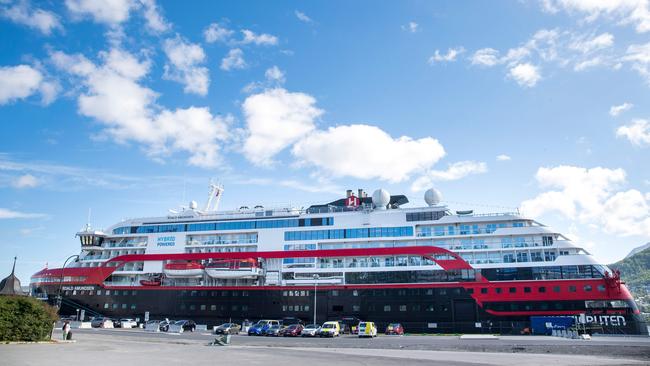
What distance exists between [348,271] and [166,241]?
Answer: 83.8ft

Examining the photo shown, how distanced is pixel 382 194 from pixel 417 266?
33.5ft

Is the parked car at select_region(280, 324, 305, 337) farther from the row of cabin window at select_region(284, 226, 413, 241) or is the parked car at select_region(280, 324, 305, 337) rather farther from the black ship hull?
the row of cabin window at select_region(284, 226, 413, 241)

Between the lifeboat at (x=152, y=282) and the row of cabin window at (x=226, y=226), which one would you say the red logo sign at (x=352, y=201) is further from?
the lifeboat at (x=152, y=282)

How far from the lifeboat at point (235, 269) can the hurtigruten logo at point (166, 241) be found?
7895mm

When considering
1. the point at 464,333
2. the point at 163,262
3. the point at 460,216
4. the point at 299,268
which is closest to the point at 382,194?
the point at 460,216

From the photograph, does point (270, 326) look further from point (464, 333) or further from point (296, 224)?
point (464, 333)

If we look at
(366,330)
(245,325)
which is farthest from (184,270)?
(366,330)

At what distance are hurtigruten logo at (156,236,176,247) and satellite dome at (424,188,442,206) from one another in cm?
3348

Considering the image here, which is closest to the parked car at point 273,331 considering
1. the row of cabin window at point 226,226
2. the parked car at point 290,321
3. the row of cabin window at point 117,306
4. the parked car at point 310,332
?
the parked car at point 310,332

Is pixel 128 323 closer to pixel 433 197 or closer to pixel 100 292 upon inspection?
pixel 100 292

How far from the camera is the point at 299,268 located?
50500 mm

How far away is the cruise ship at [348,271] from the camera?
42094mm

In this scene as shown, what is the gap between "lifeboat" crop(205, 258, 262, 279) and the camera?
166ft

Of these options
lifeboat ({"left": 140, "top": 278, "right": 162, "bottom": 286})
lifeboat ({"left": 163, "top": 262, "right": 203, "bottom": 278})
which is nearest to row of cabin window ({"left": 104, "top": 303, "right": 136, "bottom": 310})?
lifeboat ({"left": 140, "top": 278, "right": 162, "bottom": 286})
